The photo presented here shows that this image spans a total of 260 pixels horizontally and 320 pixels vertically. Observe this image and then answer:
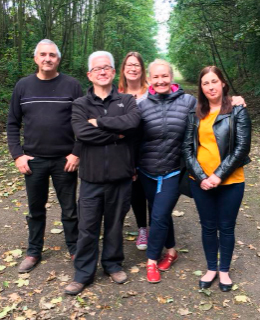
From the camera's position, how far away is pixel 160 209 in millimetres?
3682

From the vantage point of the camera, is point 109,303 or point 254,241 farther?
point 254,241

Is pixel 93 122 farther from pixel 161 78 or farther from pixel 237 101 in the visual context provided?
pixel 237 101

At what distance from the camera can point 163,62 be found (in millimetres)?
3650

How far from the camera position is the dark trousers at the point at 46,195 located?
3842mm

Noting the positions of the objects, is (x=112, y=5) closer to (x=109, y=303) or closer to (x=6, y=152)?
(x=6, y=152)

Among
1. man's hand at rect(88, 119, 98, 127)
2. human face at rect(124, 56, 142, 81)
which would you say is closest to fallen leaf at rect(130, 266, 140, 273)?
man's hand at rect(88, 119, 98, 127)

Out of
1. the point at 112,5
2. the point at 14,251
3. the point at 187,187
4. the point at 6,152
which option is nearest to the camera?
the point at 187,187

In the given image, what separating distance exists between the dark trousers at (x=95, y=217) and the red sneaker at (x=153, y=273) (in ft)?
1.38

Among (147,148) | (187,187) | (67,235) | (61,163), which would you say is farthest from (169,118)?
(67,235)

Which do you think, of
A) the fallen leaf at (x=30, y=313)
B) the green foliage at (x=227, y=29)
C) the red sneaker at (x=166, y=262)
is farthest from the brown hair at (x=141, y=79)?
the green foliage at (x=227, y=29)

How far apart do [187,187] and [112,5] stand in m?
18.5

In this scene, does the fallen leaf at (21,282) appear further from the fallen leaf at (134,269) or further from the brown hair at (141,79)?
the brown hair at (141,79)

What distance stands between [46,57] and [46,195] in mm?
1520

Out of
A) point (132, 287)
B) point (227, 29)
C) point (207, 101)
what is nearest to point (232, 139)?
point (207, 101)
